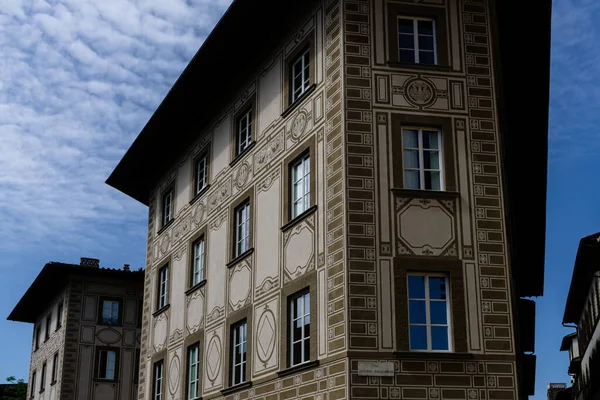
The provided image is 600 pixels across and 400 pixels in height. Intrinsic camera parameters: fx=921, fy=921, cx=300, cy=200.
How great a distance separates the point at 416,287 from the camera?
18.4m

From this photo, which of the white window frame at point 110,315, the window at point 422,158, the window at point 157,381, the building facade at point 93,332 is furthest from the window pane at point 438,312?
the white window frame at point 110,315

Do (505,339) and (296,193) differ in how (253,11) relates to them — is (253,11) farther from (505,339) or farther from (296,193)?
(505,339)

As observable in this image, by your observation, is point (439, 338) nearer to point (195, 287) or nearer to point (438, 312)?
point (438, 312)

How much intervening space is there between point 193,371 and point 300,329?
24.5ft

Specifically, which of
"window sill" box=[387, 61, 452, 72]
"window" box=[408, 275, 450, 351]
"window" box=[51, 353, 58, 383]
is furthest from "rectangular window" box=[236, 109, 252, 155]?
"window" box=[51, 353, 58, 383]

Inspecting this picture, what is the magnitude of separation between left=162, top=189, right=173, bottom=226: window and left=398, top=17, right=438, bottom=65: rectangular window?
1336 cm

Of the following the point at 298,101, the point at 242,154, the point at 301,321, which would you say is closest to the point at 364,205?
the point at 301,321

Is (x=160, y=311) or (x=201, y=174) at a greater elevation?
(x=201, y=174)

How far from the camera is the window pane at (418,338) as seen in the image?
1791cm

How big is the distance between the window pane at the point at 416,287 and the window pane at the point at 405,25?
5.68m

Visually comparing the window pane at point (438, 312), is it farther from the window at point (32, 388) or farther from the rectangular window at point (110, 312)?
the window at point (32, 388)

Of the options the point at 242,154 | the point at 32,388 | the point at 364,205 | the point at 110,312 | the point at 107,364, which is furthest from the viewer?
the point at 32,388

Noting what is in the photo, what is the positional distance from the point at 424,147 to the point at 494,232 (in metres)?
2.32

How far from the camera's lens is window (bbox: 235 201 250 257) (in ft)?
79.2
